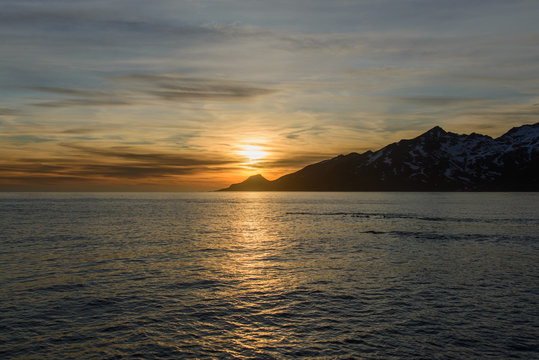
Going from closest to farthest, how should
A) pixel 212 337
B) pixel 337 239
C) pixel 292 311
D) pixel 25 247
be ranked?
pixel 212 337, pixel 292 311, pixel 25 247, pixel 337 239

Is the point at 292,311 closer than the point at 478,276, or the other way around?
the point at 292,311

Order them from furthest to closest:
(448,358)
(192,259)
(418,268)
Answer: (192,259) → (418,268) → (448,358)

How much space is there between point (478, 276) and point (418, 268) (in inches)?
245

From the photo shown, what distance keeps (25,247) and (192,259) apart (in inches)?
1062

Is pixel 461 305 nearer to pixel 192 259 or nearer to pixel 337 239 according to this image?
pixel 192 259

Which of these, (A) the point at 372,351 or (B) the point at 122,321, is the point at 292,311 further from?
(B) the point at 122,321

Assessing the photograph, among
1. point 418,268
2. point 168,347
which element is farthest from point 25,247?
point 418,268

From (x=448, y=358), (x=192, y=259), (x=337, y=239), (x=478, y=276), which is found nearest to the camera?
(x=448, y=358)

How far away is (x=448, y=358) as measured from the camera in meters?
19.6

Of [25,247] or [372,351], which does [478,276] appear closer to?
[372,351]

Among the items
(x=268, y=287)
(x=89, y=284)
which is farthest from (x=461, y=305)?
(x=89, y=284)

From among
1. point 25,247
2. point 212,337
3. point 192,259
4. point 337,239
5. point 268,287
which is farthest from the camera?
point 337,239

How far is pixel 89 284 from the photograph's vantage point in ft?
114

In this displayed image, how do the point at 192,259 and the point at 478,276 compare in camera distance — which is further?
the point at 192,259
